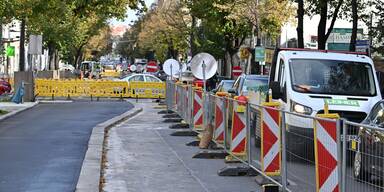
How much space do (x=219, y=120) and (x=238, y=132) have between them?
6.45ft

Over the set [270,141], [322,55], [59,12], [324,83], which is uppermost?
[59,12]

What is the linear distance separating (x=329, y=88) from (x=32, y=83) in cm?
2186

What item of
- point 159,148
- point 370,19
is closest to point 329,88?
point 159,148

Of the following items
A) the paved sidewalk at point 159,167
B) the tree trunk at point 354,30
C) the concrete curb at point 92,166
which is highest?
the tree trunk at point 354,30

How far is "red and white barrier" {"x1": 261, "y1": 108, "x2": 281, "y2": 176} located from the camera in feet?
30.2

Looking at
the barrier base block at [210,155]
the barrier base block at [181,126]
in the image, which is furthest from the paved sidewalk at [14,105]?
the barrier base block at [210,155]

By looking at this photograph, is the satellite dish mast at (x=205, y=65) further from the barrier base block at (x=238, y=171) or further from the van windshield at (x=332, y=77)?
the barrier base block at (x=238, y=171)

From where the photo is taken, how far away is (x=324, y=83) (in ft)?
46.8

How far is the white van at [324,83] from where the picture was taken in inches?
531

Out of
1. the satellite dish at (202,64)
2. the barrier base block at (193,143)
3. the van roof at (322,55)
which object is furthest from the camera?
the satellite dish at (202,64)

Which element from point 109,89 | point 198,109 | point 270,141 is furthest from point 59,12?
point 270,141

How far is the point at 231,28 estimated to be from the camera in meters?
49.2

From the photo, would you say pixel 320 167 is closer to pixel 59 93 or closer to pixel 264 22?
pixel 59 93

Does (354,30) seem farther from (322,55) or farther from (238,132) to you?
(238,132)
